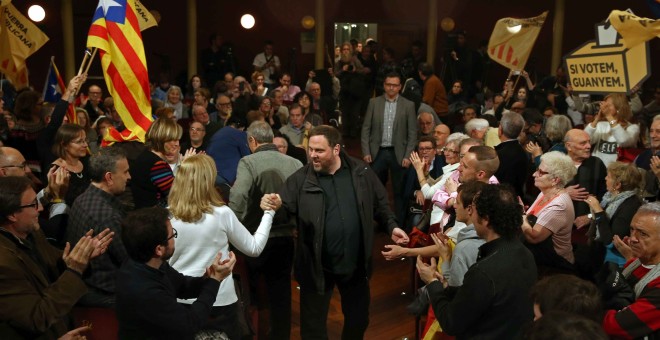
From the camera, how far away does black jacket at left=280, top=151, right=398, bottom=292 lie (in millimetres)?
4336

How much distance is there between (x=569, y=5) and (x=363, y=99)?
6.56 m

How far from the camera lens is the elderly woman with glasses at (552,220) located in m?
4.32

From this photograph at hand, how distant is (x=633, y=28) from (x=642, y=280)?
2.56 m

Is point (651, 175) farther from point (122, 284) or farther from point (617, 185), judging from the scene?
point (122, 284)

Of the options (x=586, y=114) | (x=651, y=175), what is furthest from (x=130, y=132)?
(x=586, y=114)

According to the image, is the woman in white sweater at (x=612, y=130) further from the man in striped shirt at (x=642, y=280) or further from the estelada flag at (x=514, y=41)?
the man in striped shirt at (x=642, y=280)

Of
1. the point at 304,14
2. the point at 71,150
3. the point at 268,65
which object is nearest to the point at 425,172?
the point at 71,150

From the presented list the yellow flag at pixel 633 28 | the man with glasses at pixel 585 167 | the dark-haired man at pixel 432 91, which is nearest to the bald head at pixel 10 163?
the man with glasses at pixel 585 167

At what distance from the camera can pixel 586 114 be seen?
30.7 ft

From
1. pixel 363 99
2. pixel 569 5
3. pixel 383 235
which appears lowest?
pixel 383 235

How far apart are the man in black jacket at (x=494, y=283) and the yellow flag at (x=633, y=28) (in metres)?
2.74

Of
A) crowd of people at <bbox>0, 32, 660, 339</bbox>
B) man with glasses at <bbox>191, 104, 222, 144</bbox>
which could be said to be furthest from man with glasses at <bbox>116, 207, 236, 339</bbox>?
man with glasses at <bbox>191, 104, 222, 144</bbox>

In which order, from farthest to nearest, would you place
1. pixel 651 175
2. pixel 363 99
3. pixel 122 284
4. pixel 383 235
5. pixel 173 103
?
pixel 363 99 → pixel 173 103 → pixel 383 235 → pixel 651 175 → pixel 122 284

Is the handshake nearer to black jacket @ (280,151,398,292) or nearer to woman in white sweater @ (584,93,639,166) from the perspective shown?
black jacket @ (280,151,398,292)
